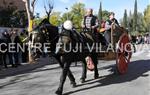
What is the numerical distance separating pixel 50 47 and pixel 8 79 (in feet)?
14.5

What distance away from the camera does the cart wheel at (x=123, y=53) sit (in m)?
13.7

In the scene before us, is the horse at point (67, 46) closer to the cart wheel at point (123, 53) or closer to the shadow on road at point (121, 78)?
the shadow on road at point (121, 78)

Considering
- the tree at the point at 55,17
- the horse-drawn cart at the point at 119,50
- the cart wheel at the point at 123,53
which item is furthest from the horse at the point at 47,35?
the tree at the point at 55,17

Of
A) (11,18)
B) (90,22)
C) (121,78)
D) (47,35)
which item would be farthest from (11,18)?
(47,35)

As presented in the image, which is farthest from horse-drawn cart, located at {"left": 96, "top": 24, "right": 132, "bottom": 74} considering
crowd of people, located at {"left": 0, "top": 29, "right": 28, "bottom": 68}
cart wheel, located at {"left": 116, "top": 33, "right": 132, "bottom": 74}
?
crowd of people, located at {"left": 0, "top": 29, "right": 28, "bottom": 68}

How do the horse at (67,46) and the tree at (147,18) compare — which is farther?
the tree at (147,18)

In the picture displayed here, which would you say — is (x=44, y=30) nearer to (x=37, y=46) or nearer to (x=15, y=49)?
(x=37, y=46)

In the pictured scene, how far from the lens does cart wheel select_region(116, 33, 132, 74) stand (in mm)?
13651

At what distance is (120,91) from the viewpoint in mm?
10797

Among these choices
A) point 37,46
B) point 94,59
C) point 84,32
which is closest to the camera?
point 37,46

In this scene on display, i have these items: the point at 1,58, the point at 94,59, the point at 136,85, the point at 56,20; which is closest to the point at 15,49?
the point at 1,58

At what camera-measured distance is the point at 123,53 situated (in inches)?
555

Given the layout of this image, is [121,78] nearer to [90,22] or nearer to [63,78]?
[90,22]

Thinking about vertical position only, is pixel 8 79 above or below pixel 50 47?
below
